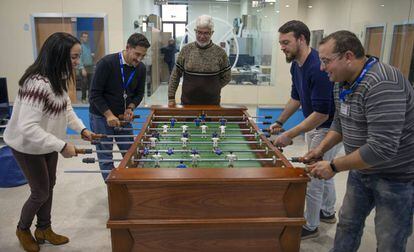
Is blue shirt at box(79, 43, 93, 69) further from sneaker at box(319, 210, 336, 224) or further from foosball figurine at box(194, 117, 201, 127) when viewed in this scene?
sneaker at box(319, 210, 336, 224)

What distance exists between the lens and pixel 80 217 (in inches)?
119

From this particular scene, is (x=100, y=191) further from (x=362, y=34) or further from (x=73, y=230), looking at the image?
(x=362, y=34)

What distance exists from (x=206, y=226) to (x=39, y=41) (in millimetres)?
4901

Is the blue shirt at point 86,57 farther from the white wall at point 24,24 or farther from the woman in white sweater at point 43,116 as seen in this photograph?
the woman in white sweater at point 43,116

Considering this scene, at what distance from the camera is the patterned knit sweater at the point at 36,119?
78.9 inches

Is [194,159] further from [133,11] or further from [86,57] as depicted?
[133,11]

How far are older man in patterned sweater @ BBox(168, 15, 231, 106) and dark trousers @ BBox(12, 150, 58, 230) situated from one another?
130cm

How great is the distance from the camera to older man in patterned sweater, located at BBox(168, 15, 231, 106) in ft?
10.9

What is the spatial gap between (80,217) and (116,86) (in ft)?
3.97

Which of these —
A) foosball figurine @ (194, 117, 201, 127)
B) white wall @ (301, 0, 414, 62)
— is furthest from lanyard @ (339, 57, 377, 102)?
white wall @ (301, 0, 414, 62)

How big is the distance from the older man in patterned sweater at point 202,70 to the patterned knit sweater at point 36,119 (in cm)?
132

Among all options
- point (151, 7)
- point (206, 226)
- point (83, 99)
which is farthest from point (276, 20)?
point (206, 226)

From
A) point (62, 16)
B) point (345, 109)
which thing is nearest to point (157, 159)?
point (345, 109)

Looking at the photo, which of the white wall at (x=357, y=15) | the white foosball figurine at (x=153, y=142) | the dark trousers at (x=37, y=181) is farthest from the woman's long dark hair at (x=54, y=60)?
the white wall at (x=357, y=15)
